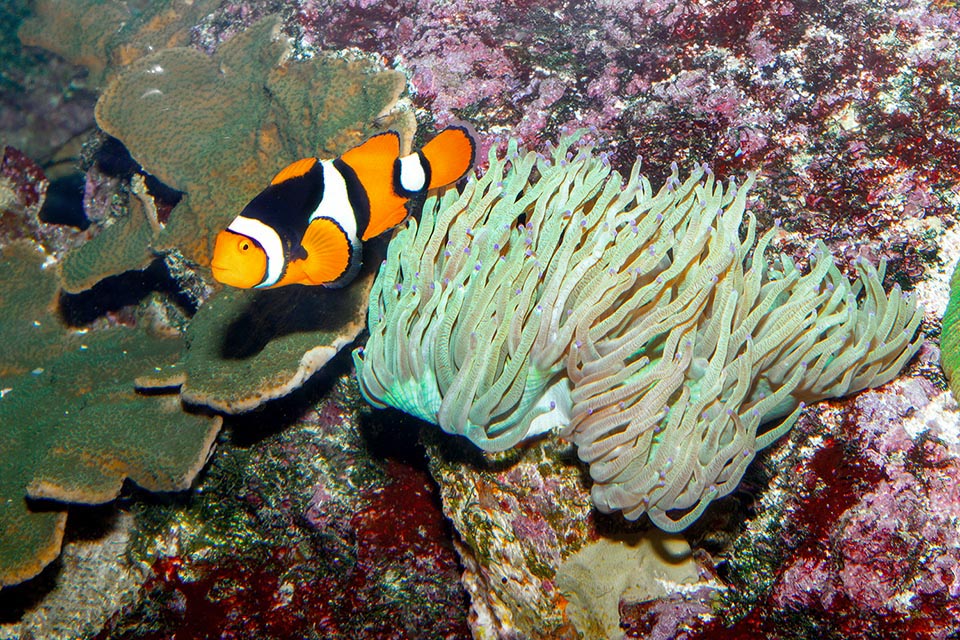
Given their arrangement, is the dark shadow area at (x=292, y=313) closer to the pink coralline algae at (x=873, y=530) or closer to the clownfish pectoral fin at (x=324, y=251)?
the clownfish pectoral fin at (x=324, y=251)

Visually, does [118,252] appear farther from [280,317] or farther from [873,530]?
[873,530]

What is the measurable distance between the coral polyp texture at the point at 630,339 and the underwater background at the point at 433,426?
22 cm

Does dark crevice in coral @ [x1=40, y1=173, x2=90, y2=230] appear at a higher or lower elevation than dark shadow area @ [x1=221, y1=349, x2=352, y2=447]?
lower

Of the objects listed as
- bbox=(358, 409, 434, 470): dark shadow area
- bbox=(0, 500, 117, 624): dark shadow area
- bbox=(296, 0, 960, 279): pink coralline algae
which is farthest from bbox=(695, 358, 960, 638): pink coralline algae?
bbox=(0, 500, 117, 624): dark shadow area

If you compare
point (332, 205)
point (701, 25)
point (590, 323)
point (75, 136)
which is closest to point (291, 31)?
point (332, 205)

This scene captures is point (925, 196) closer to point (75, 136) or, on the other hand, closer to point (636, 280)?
point (636, 280)

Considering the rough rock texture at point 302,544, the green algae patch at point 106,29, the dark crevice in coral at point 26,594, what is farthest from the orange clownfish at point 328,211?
the green algae patch at point 106,29

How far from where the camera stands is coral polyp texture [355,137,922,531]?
70.9 inches

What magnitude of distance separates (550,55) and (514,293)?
1.62 m

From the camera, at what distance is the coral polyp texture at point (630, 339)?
180 cm

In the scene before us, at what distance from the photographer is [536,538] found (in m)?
2.14

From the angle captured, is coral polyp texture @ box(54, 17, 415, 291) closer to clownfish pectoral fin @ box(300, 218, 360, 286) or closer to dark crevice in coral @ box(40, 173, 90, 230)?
clownfish pectoral fin @ box(300, 218, 360, 286)

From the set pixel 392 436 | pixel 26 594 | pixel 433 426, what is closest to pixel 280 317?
pixel 392 436

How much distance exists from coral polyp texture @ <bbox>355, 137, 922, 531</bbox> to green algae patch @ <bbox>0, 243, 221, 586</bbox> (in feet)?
3.90
